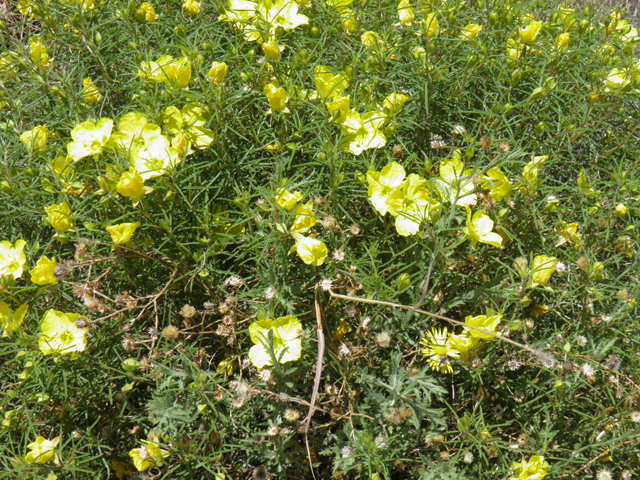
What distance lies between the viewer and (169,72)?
7.22ft

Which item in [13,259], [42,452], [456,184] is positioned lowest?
[42,452]

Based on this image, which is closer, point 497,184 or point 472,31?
point 497,184

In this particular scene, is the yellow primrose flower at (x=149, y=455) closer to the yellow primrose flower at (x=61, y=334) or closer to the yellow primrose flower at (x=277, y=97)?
the yellow primrose flower at (x=61, y=334)

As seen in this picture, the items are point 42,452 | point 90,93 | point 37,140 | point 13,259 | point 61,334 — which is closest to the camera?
point 42,452

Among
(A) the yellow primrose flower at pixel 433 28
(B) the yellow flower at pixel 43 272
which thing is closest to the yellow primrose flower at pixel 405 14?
(A) the yellow primrose flower at pixel 433 28

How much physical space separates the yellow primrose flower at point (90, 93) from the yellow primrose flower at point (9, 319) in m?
0.94

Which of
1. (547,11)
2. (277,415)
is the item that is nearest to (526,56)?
(547,11)

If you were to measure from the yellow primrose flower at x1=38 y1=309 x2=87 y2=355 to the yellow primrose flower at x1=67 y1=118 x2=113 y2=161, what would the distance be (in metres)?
0.60

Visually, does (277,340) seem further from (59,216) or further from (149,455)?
(59,216)

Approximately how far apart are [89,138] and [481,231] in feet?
4.97

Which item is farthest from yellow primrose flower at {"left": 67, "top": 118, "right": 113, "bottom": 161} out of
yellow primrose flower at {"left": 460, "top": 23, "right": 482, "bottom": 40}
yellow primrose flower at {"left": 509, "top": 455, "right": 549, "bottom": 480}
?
yellow primrose flower at {"left": 509, "top": 455, "right": 549, "bottom": 480}

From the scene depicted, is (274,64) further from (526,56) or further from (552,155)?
(552,155)

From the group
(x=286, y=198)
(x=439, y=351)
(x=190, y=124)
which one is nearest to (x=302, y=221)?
(x=286, y=198)

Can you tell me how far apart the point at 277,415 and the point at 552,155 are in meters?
1.63
